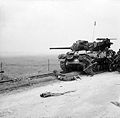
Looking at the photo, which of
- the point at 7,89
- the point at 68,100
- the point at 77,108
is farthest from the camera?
the point at 7,89

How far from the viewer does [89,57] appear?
658 inches

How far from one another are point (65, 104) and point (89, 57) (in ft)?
27.8

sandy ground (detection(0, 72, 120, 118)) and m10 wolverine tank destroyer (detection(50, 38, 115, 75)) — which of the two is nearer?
sandy ground (detection(0, 72, 120, 118))

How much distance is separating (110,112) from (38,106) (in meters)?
2.50

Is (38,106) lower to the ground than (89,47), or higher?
lower

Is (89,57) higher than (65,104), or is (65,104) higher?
(89,57)

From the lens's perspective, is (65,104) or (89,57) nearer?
(65,104)

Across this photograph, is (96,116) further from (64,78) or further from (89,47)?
(89,47)

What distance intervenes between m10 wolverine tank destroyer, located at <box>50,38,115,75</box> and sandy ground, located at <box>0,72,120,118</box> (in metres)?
5.39

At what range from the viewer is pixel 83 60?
54.9 feet

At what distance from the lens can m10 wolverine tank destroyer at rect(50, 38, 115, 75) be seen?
1670cm

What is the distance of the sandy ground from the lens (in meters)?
7.64

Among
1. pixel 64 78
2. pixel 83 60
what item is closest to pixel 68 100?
pixel 64 78

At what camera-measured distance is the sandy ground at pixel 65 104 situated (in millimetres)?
7644
